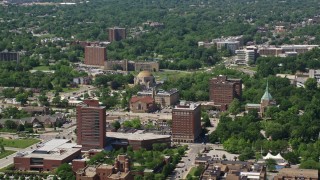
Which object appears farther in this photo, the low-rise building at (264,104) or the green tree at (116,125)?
the low-rise building at (264,104)

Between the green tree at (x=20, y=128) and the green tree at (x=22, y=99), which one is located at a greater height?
the green tree at (x=22, y=99)

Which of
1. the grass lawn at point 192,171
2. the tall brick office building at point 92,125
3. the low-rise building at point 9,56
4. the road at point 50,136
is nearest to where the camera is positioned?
the grass lawn at point 192,171

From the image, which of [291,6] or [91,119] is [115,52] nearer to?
[91,119]

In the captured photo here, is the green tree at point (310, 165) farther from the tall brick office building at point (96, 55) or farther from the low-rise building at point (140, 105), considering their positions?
the tall brick office building at point (96, 55)

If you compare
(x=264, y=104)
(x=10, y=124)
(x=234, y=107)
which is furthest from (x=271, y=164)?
(x=10, y=124)

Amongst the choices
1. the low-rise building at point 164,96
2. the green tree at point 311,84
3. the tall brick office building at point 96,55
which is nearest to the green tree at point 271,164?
the low-rise building at point 164,96

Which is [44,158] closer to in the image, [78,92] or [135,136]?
[135,136]
